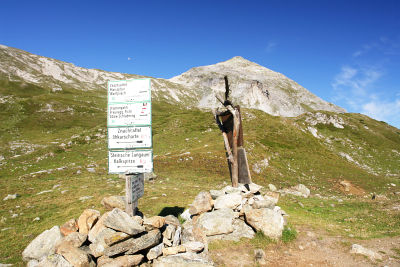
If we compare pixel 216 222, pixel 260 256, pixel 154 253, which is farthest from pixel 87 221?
pixel 260 256

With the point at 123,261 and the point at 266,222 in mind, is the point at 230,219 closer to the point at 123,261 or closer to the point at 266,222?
the point at 266,222

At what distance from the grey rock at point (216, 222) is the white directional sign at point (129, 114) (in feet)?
19.1

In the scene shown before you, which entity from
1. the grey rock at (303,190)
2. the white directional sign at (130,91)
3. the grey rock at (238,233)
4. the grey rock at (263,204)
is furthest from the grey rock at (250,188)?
the grey rock at (303,190)

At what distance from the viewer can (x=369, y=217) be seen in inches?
621

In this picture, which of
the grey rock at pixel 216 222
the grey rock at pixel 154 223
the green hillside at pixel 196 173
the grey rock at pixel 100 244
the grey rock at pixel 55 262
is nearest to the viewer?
the grey rock at pixel 55 262

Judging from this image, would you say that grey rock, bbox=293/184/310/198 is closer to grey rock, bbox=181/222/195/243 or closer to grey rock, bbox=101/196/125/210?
grey rock, bbox=181/222/195/243

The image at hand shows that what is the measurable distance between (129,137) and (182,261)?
603 centimetres

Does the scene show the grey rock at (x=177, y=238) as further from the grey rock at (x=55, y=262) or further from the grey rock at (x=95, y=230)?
the grey rock at (x=55, y=262)

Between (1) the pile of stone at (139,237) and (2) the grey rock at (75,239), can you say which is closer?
(1) the pile of stone at (139,237)

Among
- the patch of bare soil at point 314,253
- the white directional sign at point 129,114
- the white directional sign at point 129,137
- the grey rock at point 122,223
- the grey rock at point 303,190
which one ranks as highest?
the white directional sign at point 129,114

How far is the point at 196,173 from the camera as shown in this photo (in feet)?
90.9

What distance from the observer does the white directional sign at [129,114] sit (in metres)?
10.6

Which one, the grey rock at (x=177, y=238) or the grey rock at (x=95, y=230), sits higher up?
the grey rock at (x=95, y=230)

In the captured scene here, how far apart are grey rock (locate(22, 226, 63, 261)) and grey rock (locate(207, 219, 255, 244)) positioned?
6.79 metres
